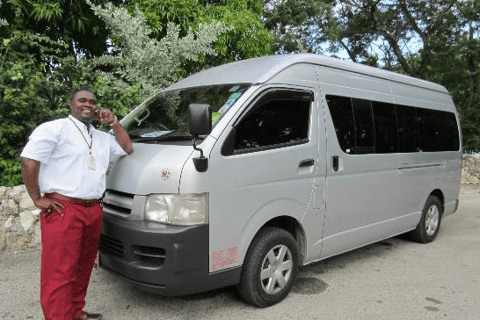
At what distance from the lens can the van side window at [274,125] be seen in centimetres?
336

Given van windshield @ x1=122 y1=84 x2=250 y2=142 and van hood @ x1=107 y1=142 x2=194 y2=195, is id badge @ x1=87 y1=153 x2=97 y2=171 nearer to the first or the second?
van hood @ x1=107 y1=142 x2=194 y2=195

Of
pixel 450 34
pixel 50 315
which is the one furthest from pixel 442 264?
pixel 450 34

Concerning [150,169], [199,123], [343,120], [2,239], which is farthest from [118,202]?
[2,239]

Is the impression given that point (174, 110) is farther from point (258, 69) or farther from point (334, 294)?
point (334, 294)

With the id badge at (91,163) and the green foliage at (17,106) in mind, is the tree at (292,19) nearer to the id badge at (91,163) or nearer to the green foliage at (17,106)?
the green foliage at (17,106)

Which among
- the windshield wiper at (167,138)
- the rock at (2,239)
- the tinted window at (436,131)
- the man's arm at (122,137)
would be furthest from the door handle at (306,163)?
the rock at (2,239)

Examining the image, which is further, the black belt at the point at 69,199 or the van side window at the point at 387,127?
the van side window at the point at 387,127

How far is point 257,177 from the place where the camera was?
11.1 ft

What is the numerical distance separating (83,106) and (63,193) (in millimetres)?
654

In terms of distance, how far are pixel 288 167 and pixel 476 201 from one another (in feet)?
26.9

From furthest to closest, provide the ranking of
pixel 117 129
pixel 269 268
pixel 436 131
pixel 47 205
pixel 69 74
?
pixel 69 74
pixel 436 131
pixel 269 268
pixel 117 129
pixel 47 205

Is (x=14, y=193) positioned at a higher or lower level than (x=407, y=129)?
lower

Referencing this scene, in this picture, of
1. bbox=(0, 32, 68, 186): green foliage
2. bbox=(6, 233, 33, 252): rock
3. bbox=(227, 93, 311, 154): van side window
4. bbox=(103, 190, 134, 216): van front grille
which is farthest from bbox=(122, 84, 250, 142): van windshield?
bbox=(6, 233, 33, 252): rock

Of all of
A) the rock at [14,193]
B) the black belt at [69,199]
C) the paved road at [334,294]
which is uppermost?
the black belt at [69,199]
